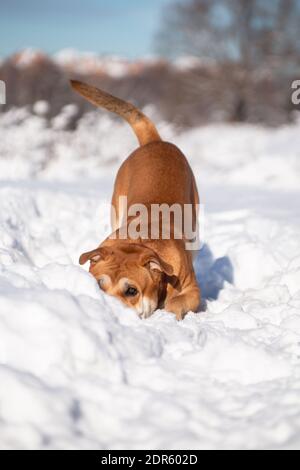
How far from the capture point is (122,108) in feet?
19.8

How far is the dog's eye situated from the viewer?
389 centimetres

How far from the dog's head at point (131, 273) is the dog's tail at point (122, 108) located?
2.03 meters

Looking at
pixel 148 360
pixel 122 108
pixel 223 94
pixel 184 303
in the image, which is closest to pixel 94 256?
pixel 184 303

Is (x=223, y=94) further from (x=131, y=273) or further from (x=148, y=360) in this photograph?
(x=148, y=360)

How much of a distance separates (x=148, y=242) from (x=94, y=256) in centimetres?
55

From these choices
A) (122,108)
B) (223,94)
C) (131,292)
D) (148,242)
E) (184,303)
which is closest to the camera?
(131,292)

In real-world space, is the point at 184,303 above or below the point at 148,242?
below

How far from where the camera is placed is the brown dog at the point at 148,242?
157 inches

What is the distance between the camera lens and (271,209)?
7582 millimetres

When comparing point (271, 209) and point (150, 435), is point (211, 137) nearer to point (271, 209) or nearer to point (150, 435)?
point (271, 209)

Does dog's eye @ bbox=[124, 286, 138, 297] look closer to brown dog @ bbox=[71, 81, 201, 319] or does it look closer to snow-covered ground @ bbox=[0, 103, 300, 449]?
brown dog @ bbox=[71, 81, 201, 319]

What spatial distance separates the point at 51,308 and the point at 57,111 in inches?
597

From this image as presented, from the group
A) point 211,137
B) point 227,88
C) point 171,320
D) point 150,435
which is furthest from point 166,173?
point 227,88

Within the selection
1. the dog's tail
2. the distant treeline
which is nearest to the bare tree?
the distant treeline
